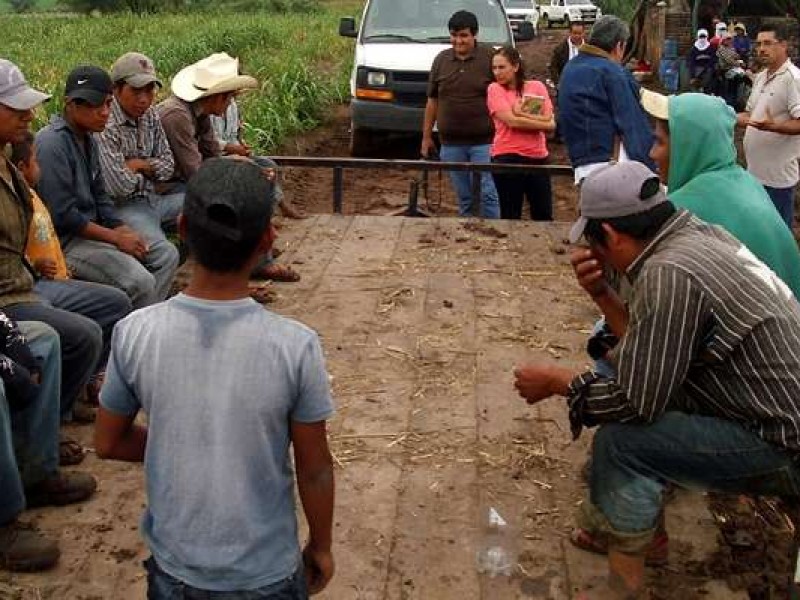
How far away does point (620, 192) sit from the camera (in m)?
3.17

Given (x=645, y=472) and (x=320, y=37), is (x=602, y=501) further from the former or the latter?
(x=320, y=37)

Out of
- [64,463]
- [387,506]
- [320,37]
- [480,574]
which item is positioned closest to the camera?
[480,574]

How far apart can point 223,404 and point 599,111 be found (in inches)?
178

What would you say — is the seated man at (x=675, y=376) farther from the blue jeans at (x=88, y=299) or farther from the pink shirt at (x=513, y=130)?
the pink shirt at (x=513, y=130)

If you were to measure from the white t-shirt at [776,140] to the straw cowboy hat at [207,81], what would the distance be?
11.1 ft

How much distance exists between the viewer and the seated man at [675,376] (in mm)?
3023

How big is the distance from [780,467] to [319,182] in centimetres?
1006

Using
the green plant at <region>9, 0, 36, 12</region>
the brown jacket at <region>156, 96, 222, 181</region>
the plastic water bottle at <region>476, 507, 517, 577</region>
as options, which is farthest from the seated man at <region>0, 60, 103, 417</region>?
the green plant at <region>9, 0, 36, 12</region>

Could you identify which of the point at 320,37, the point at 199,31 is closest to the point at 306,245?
the point at 320,37

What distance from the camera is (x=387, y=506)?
4.11 metres

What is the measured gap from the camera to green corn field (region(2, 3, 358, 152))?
14609mm

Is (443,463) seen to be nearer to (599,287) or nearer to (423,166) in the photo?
(599,287)

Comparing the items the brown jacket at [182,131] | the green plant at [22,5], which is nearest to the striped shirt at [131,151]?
the brown jacket at [182,131]

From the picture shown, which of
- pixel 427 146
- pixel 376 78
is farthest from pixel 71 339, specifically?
pixel 376 78
